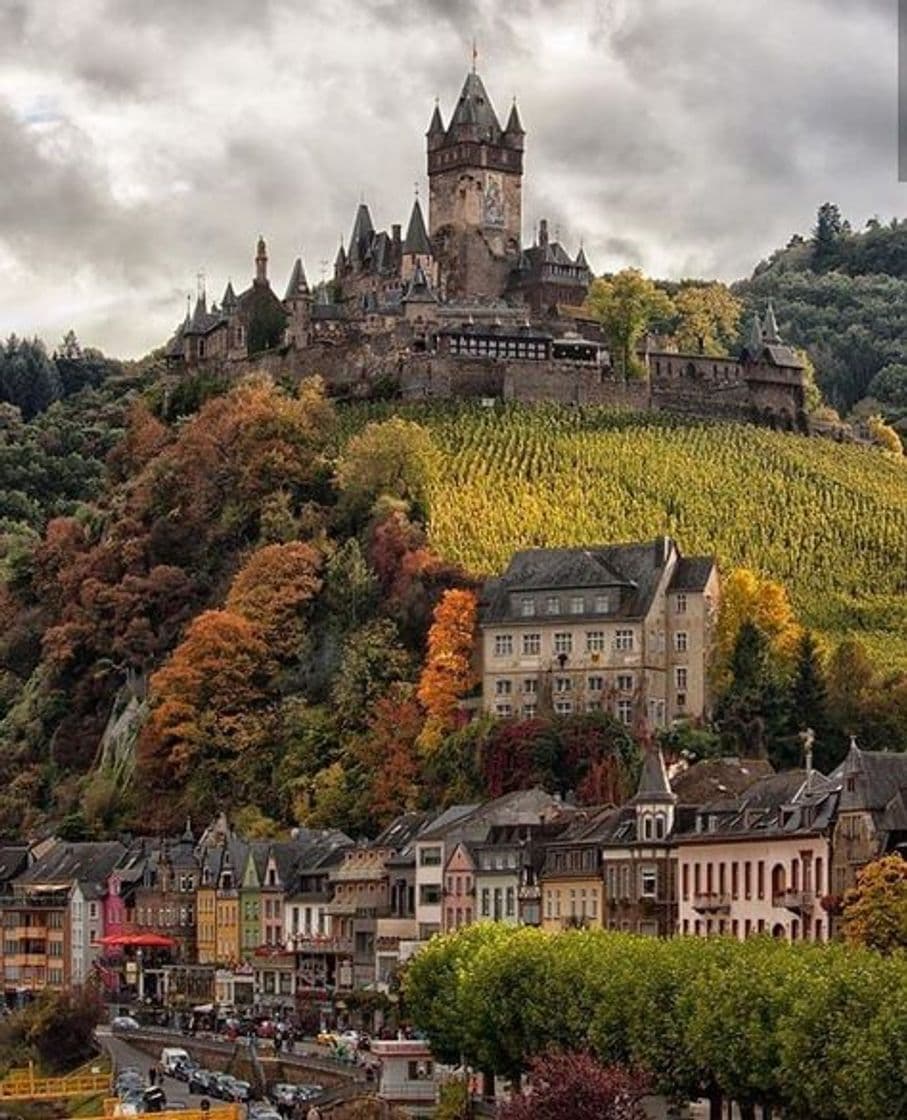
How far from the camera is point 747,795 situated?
4331 inches

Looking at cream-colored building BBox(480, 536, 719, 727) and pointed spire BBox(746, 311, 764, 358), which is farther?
pointed spire BBox(746, 311, 764, 358)

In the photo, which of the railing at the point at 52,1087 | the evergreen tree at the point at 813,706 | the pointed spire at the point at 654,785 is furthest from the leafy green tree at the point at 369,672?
the railing at the point at 52,1087

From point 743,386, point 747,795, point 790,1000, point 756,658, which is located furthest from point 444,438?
point 790,1000

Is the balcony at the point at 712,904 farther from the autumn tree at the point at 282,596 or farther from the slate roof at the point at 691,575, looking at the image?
the autumn tree at the point at 282,596

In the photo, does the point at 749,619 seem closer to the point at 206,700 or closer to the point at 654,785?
the point at 654,785

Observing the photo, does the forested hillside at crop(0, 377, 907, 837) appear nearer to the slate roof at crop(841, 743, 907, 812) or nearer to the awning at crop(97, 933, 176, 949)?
the awning at crop(97, 933, 176, 949)

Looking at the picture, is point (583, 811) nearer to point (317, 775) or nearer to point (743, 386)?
point (317, 775)

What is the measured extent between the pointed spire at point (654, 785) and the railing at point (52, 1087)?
67.1 ft

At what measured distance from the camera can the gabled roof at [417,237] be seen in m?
190

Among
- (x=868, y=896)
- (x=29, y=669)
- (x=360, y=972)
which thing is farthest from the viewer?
(x=29, y=669)

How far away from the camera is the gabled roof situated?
624 ft

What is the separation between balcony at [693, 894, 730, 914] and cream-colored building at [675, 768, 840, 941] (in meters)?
0.03

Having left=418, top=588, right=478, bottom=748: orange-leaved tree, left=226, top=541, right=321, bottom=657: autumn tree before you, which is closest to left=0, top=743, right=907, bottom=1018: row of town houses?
left=418, top=588, right=478, bottom=748: orange-leaved tree

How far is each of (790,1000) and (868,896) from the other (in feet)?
44.7
